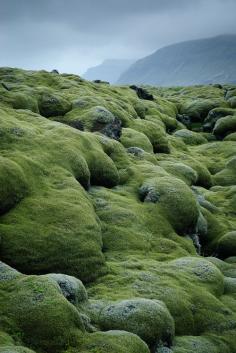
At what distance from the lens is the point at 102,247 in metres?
35.6

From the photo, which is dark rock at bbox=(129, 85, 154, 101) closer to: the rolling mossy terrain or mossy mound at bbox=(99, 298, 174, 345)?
the rolling mossy terrain

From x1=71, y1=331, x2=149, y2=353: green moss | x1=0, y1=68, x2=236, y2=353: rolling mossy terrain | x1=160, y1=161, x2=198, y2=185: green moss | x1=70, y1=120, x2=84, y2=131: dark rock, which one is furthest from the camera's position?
x1=160, y1=161, x2=198, y2=185: green moss

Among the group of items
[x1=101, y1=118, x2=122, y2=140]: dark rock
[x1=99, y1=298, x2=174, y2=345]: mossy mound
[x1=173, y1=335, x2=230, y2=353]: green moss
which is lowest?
[x1=173, y1=335, x2=230, y2=353]: green moss

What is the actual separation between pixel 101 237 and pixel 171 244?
7.33 meters

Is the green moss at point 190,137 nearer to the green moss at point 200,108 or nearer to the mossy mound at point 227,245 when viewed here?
the green moss at point 200,108

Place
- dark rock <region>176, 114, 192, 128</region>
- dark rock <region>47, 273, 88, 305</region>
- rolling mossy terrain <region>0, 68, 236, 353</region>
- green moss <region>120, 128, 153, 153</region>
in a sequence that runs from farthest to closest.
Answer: dark rock <region>176, 114, 192, 128</region> < green moss <region>120, 128, 153, 153</region> < dark rock <region>47, 273, 88, 305</region> < rolling mossy terrain <region>0, 68, 236, 353</region>

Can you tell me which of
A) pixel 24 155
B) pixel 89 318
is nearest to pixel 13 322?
pixel 89 318

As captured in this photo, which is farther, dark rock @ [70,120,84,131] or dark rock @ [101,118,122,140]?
dark rock @ [101,118,122,140]

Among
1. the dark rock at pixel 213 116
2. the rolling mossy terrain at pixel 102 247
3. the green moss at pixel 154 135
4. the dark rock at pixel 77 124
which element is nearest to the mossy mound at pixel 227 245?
the rolling mossy terrain at pixel 102 247

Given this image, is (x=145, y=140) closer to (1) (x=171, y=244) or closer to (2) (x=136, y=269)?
(1) (x=171, y=244)

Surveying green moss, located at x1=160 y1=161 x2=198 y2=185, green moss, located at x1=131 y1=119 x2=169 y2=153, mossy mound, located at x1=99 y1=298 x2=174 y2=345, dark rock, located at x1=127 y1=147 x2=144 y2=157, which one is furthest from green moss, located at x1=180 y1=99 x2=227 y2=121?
mossy mound, located at x1=99 y1=298 x2=174 y2=345

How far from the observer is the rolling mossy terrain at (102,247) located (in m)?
22.8

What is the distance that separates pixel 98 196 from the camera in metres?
42.2

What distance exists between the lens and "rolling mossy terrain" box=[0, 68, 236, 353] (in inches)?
896
